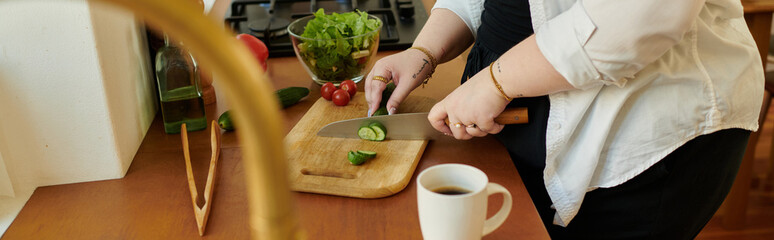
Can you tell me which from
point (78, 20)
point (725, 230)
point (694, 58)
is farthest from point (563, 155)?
point (725, 230)

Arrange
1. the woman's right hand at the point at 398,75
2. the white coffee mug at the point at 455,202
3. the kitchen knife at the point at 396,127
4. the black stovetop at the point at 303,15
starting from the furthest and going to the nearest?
1. the black stovetop at the point at 303,15
2. the woman's right hand at the point at 398,75
3. the kitchen knife at the point at 396,127
4. the white coffee mug at the point at 455,202

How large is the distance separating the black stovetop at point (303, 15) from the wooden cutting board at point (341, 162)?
17.9 inches

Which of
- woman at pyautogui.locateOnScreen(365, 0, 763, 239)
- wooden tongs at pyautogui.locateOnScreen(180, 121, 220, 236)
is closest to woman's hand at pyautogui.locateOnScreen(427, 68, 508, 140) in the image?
woman at pyautogui.locateOnScreen(365, 0, 763, 239)

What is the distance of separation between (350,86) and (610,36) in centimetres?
62

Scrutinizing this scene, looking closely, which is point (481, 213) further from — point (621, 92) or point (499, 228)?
point (621, 92)

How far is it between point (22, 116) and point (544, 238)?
2.42 ft

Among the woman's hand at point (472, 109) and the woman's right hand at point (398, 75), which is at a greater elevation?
the woman's hand at point (472, 109)

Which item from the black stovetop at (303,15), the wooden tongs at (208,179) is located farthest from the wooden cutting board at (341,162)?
the black stovetop at (303,15)

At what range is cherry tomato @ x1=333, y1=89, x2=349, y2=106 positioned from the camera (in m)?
1.26

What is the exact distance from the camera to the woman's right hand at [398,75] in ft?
3.92

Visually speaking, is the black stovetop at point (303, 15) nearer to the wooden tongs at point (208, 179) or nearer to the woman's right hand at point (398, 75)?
the woman's right hand at point (398, 75)

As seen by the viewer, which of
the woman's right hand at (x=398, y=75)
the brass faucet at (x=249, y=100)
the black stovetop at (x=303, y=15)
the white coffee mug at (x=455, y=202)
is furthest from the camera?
the black stovetop at (x=303, y=15)

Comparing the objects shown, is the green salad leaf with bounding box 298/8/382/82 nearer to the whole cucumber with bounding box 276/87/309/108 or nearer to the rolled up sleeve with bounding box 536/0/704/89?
the whole cucumber with bounding box 276/87/309/108

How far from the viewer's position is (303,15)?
6.04 ft
